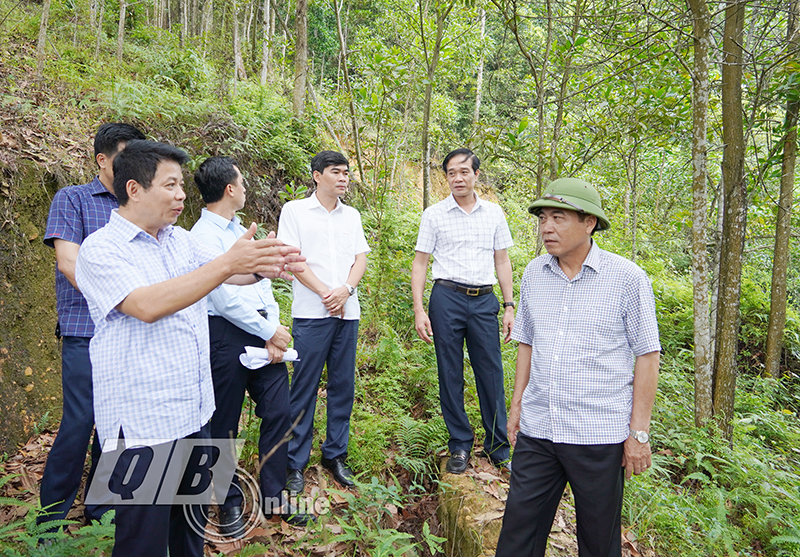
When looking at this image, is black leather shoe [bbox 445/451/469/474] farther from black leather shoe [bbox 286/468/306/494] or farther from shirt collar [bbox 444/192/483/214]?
shirt collar [bbox 444/192/483/214]

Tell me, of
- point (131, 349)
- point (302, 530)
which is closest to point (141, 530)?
point (131, 349)

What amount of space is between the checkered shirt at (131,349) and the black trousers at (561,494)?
1.58 meters

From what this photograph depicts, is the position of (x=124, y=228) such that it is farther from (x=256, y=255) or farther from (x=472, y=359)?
(x=472, y=359)

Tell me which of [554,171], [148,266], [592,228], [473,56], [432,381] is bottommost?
[432,381]

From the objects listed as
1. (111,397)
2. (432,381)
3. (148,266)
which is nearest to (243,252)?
(148,266)

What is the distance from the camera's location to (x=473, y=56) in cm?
1100

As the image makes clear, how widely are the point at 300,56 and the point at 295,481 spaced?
714 cm

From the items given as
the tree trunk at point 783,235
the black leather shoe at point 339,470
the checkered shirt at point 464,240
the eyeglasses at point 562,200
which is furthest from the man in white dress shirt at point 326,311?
the tree trunk at point 783,235

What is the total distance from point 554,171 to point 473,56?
23.8 ft

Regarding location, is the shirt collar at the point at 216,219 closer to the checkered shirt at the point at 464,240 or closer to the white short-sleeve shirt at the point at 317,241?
the white short-sleeve shirt at the point at 317,241

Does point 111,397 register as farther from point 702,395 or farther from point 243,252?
point 702,395

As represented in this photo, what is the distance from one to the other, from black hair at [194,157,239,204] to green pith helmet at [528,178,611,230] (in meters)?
1.91

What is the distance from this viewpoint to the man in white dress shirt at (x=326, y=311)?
3348 millimetres

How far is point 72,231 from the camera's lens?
2.66 m
